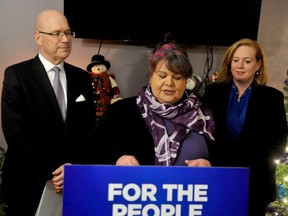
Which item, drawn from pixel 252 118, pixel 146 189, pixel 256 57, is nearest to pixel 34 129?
pixel 146 189

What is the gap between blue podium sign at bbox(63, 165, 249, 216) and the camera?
100 cm

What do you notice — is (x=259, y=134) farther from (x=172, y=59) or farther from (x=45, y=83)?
(x=45, y=83)

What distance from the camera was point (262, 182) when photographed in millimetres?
1818

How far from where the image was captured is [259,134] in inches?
70.2

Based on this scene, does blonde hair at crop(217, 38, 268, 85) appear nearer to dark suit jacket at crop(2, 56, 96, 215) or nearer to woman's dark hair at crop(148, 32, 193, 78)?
woman's dark hair at crop(148, 32, 193, 78)

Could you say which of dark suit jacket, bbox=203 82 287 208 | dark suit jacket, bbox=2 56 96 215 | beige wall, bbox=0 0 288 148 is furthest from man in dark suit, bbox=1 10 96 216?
beige wall, bbox=0 0 288 148

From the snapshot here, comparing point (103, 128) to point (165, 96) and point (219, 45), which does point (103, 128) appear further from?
point (219, 45)

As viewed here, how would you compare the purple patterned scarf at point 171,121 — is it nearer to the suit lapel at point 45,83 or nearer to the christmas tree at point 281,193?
the suit lapel at point 45,83

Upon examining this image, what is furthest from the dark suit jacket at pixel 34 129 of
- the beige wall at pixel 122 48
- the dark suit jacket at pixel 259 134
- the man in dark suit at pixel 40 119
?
the beige wall at pixel 122 48

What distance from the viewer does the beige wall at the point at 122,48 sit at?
9.62 ft

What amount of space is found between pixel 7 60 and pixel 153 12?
4.29 feet

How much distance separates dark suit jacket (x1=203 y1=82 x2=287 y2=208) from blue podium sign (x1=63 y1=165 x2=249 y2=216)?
70cm

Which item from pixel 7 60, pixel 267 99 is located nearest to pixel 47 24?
pixel 267 99

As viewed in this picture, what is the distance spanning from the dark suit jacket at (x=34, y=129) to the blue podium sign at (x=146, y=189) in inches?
20.2
